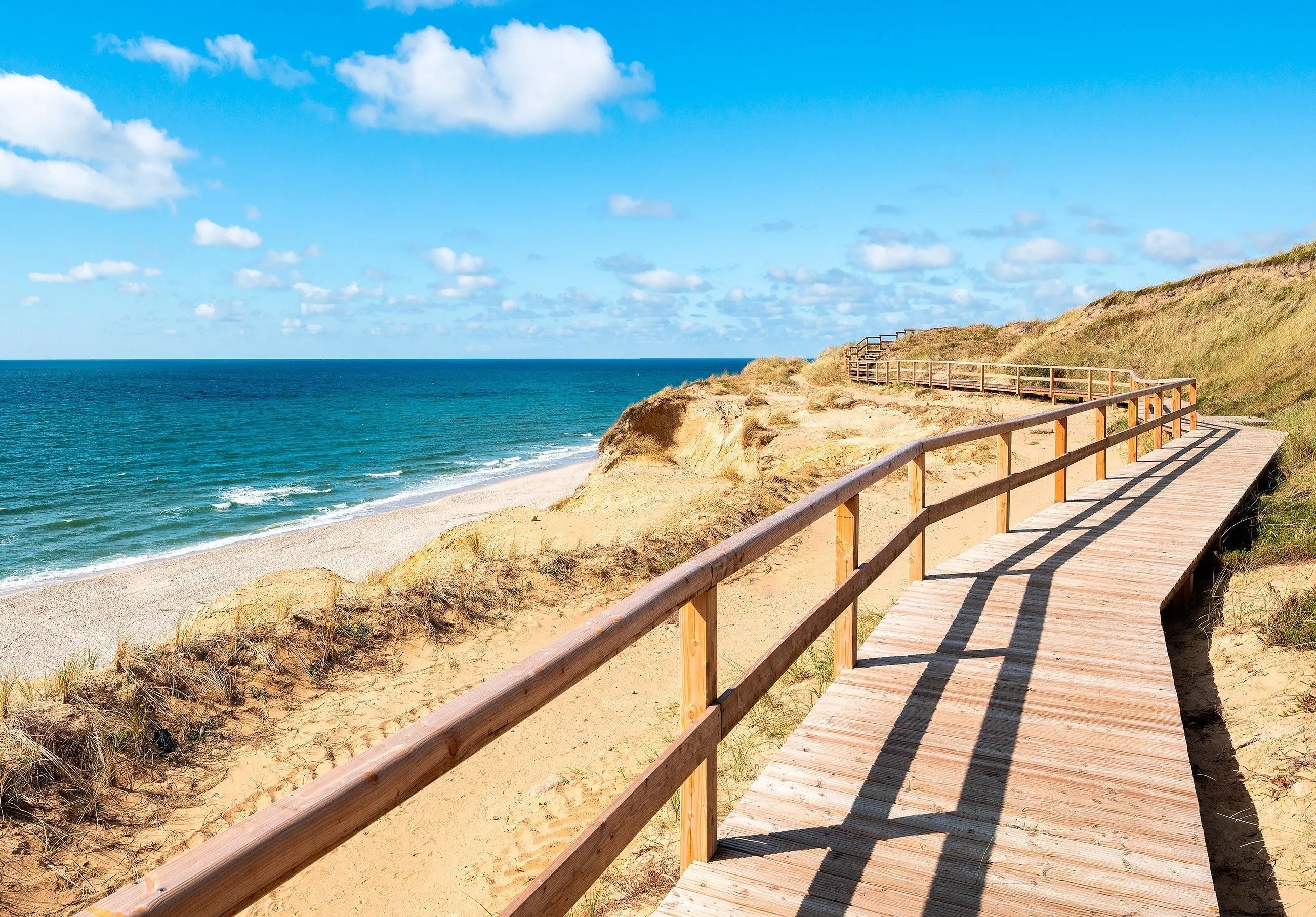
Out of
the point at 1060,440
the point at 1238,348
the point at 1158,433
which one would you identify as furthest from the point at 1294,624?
the point at 1238,348

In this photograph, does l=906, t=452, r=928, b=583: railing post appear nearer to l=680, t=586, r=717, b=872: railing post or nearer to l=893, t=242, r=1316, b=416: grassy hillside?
l=680, t=586, r=717, b=872: railing post

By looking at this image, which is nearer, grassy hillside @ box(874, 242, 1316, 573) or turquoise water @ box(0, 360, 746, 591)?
grassy hillside @ box(874, 242, 1316, 573)

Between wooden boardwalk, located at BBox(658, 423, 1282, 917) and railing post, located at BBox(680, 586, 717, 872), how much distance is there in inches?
3.8

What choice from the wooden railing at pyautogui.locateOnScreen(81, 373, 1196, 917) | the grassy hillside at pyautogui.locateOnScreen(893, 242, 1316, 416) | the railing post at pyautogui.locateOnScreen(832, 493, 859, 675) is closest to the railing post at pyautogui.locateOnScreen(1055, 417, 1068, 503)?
the wooden railing at pyautogui.locateOnScreen(81, 373, 1196, 917)

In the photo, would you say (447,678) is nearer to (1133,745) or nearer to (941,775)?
(941,775)

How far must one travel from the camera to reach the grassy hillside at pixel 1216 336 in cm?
2050

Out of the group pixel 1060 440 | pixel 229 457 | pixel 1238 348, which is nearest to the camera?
→ pixel 1060 440

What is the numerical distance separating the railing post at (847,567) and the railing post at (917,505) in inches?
46.8

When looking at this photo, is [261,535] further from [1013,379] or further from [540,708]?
[1013,379]

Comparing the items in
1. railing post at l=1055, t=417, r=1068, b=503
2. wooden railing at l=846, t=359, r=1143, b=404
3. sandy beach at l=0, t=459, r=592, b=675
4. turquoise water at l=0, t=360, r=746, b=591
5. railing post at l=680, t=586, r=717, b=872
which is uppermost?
wooden railing at l=846, t=359, r=1143, b=404

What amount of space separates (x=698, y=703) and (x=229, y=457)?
1673 inches

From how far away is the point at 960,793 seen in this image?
3303 mm

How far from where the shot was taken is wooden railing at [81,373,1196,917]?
115 centimetres

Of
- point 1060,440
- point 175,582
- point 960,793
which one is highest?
point 1060,440
